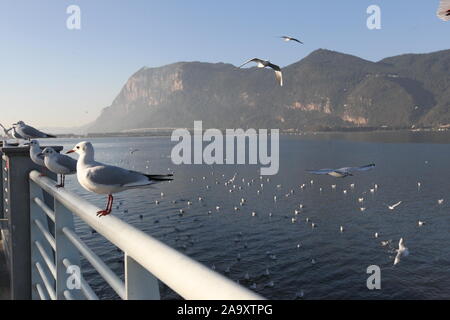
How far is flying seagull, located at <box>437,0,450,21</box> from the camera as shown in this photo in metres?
1.60

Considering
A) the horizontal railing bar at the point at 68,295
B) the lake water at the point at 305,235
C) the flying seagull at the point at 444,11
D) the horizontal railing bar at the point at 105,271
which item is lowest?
the lake water at the point at 305,235

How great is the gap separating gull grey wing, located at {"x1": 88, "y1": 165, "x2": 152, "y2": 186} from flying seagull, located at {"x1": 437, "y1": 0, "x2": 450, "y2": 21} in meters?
2.89

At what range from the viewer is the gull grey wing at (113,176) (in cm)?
396

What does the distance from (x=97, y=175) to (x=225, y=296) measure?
3161mm

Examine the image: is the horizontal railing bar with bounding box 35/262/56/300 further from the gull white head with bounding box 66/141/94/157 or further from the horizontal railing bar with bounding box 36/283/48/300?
the gull white head with bounding box 66/141/94/157

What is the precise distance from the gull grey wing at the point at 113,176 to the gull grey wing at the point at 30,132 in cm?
707

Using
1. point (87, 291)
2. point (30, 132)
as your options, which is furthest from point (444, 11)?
point (30, 132)

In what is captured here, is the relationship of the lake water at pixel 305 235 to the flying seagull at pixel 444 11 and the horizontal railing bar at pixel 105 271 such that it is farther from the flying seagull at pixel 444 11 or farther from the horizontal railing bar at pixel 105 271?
the flying seagull at pixel 444 11

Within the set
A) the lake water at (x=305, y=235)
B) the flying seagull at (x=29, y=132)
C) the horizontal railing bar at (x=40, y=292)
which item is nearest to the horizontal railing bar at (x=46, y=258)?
the horizontal railing bar at (x=40, y=292)

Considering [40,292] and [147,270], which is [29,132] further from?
[147,270]

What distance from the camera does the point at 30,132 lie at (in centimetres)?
1044

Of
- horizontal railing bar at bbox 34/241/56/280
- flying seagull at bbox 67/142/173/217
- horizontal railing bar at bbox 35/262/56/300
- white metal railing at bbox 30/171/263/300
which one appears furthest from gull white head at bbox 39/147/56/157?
white metal railing at bbox 30/171/263/300

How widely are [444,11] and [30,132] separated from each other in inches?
421

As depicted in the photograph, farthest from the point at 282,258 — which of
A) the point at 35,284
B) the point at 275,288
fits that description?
the point at 35,284
